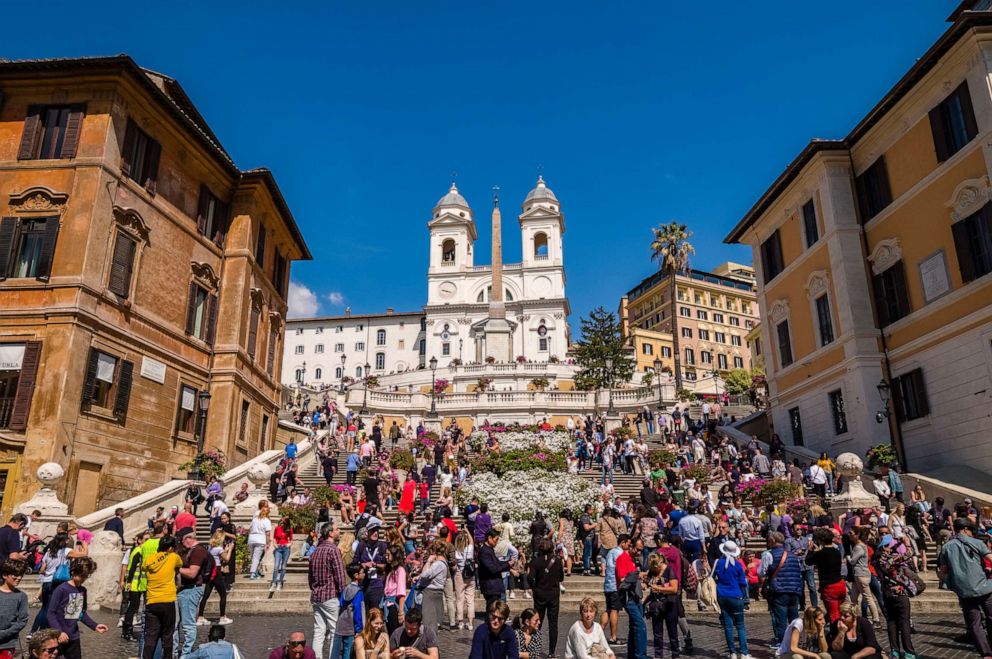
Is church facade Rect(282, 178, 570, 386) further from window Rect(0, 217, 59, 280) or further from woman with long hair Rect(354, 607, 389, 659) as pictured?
woman with long hair Rect(354, 607, 389, 659)

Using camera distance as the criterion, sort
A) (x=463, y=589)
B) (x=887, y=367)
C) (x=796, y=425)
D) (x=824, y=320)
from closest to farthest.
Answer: (x=463, y=589) < (x=887, y=367) < (x=824, y=320) < (x=796, y=425)

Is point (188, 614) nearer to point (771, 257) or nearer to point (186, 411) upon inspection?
point (186, 411)

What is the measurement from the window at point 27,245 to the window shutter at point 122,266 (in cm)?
156

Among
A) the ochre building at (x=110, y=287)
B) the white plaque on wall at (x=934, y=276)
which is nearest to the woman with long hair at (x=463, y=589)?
the ochre building at (x=110, y=287)

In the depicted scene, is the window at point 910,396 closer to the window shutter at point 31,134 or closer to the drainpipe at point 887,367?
the drainpipe at point 887,367

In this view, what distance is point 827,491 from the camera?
20.4 metres

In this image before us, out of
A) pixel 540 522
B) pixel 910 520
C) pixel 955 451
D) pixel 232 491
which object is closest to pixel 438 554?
pixel 540 522

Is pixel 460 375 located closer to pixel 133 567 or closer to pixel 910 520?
pixel 910 520

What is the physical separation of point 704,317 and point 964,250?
69270 mm

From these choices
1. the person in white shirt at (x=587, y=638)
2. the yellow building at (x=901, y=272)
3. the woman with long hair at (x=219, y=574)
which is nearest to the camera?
the person in white shirt at (x=587, y=638)

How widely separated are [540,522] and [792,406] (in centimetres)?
1838

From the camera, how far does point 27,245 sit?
1997cm

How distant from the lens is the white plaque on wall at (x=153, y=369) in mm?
21469

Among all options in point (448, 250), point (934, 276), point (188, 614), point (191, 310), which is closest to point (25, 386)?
point (191, 310)
